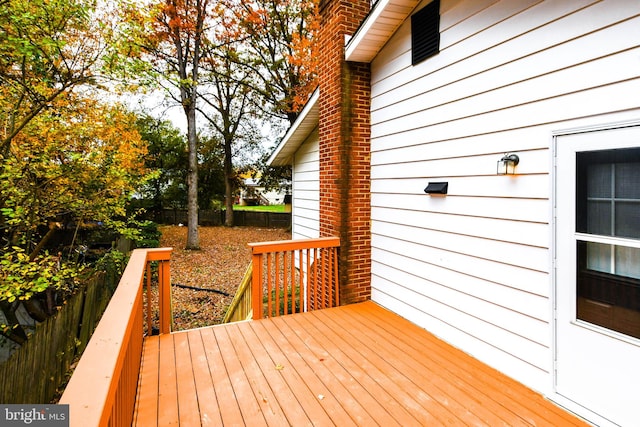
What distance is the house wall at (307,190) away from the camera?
7742 mm

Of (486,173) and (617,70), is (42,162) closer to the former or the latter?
(486,173)

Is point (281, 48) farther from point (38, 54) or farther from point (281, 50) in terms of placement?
point (38, 54)

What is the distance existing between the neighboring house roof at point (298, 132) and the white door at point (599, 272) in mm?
3936

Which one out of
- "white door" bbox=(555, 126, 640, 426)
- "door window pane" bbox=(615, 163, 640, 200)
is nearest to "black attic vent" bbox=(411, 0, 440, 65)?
"white door" bbox=(555, 126, 640, 426)

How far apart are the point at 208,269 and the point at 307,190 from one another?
15.9 ft

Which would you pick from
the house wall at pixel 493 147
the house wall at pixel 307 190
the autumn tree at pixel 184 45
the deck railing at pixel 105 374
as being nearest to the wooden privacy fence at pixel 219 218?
the autumn tree at pixel 184 45

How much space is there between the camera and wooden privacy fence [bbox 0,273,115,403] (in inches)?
127

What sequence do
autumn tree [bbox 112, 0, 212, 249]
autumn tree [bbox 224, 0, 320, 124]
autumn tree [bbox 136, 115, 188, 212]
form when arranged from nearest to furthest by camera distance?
autumn tree [bbox 112, 0, 212, 249]
autumn tree [bbox 224, 0, 320, 124]
autumn tree [bbox 136, 115, 188, 212]

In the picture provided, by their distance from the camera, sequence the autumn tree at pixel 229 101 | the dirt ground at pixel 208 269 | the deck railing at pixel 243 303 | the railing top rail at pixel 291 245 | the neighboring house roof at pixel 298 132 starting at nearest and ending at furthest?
the railing top rail at pixel 291 245
the deck railing at pixel 243 303
the neighboring house roof at pixel 298 132
the dirt ground at pixel 208 269
the autumn tree at pixel 229 101

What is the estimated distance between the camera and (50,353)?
399 cm

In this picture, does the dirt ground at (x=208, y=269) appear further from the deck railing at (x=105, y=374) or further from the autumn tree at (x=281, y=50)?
the deck railing at (x=105, y=374)

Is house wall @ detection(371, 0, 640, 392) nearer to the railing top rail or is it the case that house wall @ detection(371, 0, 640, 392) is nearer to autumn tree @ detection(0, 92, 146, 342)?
the railing top rail

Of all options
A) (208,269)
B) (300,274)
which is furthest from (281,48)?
(300,274)

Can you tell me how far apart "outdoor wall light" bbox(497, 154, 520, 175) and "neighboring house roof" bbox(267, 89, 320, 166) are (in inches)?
132
